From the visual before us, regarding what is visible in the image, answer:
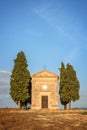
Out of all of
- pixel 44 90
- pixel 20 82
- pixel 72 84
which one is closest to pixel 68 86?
pixel 72 84

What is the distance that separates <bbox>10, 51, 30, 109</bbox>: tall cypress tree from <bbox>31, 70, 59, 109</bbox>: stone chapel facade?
1572 mm

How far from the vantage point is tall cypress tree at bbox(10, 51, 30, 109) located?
155 ft

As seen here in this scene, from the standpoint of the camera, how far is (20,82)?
4791 cm

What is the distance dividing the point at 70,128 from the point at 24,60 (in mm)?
33246

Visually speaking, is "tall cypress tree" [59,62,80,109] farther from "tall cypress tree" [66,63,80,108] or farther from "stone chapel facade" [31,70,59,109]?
"stone chapel facade" [31,70,59,109]

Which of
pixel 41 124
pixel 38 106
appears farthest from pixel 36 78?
pixel 41 124

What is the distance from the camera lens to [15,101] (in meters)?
48.7

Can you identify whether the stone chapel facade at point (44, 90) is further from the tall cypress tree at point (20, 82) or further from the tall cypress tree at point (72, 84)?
the tall cypress tree at point (72, 84)

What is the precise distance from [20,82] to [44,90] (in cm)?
497

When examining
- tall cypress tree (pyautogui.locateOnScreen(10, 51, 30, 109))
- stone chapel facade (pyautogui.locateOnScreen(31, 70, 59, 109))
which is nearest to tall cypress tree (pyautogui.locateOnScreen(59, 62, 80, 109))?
stone chapel facade (pyautogui.locateOnScreen(31, 70, 59, 109))

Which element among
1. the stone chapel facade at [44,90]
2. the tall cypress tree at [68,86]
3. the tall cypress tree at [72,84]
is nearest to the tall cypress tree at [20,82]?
the stone chapel facade at [44,90]

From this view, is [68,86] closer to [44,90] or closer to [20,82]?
[44,90]

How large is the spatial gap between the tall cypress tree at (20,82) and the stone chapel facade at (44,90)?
1572 mm

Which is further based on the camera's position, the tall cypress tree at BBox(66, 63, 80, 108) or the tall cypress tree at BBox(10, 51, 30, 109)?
the tall cypress tree at BBox(66, 63, 80, 108)
